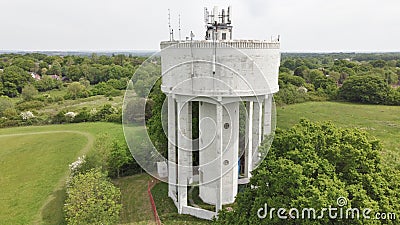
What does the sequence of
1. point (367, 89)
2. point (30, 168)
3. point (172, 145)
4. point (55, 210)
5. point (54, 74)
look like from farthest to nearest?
1. point (54, 74)
2. point (367, 89)
3. point (30, 168)
4. point (55, 210)
5. point (172, 145)

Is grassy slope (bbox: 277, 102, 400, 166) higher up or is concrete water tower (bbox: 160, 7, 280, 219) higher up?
concrete water tower (bbox: 160, 7, 280, 219)

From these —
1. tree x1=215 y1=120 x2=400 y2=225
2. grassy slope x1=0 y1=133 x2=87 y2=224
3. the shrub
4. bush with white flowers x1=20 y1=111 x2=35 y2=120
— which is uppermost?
tree x1=215 y1=120 x2=400 y2=225

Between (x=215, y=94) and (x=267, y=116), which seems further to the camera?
(x=267, y=116)

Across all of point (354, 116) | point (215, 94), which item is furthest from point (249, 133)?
point (354, 116)

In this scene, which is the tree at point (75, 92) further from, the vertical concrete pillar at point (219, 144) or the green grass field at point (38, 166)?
the vertical concrete pillar at point (219, 144)

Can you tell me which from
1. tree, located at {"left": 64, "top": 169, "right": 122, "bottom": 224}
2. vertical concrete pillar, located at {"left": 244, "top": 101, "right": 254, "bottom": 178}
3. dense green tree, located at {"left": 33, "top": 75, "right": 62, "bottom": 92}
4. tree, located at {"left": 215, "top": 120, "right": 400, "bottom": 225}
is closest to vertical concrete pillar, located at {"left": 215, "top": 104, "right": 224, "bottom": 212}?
tree, located at {"left": 215, "top": 120, "right": 400, "bottom": 225}

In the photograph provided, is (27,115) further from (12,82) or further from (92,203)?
(92,203)

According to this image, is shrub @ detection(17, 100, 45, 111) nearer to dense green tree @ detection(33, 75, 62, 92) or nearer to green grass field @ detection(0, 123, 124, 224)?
green grass field @ detection(0, 123, 124, 224)

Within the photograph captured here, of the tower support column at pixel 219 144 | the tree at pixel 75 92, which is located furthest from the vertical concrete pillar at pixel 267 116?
the tree at pixel 75 92
